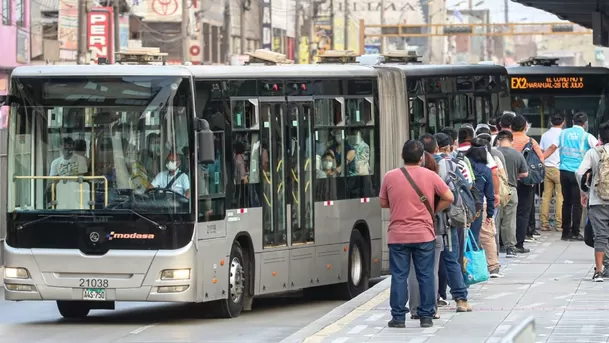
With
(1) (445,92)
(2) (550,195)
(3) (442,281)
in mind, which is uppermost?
(1) (445,92)

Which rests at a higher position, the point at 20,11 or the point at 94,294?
the point at 20,11

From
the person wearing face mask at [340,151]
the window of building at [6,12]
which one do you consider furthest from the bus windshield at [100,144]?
the window of building at [6,12]

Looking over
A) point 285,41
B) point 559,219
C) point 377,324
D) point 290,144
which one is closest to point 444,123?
point 559,219

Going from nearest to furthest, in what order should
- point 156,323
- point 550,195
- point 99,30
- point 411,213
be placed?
point 411,213, point 156,323, point 550,195, point 99,30

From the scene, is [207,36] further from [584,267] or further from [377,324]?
[377,324]

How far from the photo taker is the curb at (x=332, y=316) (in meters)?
13.2

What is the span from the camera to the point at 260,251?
17.0 m

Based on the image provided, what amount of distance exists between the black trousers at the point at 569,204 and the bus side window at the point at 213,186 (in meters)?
8.79

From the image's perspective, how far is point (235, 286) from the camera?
16562 mm

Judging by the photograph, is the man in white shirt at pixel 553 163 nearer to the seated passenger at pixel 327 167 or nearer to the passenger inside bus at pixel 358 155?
the passenger inside bus at pixel 358 155

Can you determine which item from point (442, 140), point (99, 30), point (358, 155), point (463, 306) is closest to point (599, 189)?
point (442, 140)

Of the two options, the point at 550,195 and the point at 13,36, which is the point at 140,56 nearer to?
the point at 550,195

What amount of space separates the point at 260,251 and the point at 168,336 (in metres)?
2.42

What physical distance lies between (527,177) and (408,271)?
8.80m
